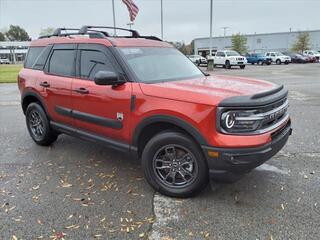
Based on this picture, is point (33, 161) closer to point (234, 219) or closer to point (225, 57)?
point (234, 219)

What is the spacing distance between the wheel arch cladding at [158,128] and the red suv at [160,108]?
0.04ft

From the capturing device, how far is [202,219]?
11.2ft

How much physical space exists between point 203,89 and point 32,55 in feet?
12.4

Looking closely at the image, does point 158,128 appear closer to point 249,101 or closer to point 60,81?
point 249,101

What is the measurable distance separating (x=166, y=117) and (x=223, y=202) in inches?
46.0

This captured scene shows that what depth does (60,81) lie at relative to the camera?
16.8 ft

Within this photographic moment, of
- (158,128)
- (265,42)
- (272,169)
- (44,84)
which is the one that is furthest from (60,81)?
(265,42)

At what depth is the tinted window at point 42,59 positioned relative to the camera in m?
5.64

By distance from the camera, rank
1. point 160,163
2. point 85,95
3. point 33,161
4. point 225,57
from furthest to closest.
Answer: point 225,57 < point 33,161 < point 85,95 < point 160,163

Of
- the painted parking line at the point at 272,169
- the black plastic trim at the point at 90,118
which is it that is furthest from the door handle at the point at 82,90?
the painted parking line at the point at 272,169

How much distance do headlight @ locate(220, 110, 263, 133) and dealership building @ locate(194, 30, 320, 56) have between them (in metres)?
74.2

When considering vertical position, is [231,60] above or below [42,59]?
below

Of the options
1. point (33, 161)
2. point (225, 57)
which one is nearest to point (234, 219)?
point (33, 161)

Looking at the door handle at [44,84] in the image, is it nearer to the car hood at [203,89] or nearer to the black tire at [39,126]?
the black tire at [39,126]
